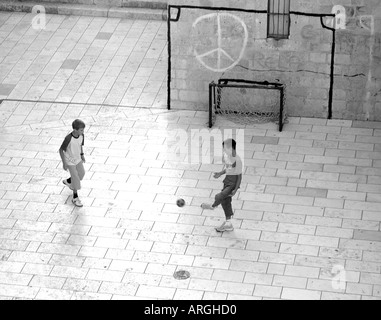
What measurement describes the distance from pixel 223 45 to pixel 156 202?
3.76 metres

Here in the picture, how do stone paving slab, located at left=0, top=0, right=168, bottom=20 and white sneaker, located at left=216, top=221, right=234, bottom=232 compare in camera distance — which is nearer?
white sneaker, located at left=216, top=221, right=234, bottom=232

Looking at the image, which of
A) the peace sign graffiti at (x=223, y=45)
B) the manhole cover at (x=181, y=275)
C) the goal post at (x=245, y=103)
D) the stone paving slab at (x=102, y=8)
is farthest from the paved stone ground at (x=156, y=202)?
the stone paving slab at (x=102, y=8)

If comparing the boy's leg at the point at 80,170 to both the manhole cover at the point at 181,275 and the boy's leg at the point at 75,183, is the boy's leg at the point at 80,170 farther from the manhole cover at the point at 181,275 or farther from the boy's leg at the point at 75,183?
the manhole cover at the point at 181,275

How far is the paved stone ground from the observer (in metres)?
14.5

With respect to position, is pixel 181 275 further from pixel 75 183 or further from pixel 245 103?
pixel 245 103

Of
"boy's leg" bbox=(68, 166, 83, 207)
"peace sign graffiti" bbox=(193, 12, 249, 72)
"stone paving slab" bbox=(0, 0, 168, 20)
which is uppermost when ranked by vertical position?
"peace sign graffiti" bbox=(193, 12, 249, 72)

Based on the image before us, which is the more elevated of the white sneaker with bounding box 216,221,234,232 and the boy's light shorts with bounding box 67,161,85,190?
the boy's light shorts with bounding box 67,161,85,190

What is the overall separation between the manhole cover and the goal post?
4.66 metres

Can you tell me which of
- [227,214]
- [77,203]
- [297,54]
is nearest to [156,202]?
[77,203]

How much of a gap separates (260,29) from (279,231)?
448 centimetres

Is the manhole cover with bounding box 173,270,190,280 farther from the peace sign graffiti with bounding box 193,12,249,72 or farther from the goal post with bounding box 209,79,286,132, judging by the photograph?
the peace sign graffiti with bounding box 193,12,249,72

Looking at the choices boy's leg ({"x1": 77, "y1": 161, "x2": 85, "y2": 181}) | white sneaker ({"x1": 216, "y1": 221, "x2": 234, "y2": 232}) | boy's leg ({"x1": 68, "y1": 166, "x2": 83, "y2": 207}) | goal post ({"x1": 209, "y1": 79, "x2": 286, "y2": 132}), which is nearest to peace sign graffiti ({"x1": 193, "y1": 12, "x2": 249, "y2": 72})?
goal post ({"x1": 209, "y1": 79, "x2": 286, "y2": 132})

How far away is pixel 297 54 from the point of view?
18.5 meters

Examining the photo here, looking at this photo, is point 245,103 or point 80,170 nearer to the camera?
point 80,170
